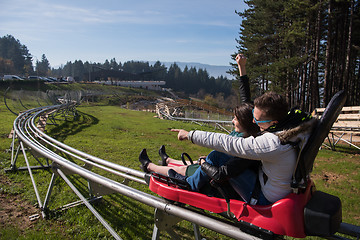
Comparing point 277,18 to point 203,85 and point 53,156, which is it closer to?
point 53,156

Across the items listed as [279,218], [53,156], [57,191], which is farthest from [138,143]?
[279,218]

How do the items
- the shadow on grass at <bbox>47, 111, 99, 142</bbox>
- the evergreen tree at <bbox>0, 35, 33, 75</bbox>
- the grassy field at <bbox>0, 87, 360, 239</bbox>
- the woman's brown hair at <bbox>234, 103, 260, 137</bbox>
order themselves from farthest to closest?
the evergreen tree at <bbox>0, 35, 33, 75</bbox>
the shadow on grass at <bbox>47, 111, 99, 142</bbox>
the grassy field at <bbox>0, 87, 360, 239</bbox>
the woman's brown hair at <bbox>234, 103, 260, 137</bbox>

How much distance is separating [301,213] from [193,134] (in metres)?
1.20

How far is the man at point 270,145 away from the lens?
215 cm

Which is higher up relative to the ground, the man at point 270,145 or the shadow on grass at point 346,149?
the man at point 270,145

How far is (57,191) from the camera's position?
18.8 ft

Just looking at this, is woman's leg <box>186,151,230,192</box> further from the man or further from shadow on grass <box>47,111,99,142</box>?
shadow on grass <box>47,111,99,142</box>

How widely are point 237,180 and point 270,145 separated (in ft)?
1.84

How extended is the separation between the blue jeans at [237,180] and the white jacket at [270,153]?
13 centimetres

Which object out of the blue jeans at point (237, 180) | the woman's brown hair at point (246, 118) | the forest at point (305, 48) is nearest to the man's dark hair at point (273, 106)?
the woman's brown hair at point (246, 118)

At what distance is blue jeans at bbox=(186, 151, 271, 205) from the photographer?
2.42 metres

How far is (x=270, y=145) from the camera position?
2.14 meters

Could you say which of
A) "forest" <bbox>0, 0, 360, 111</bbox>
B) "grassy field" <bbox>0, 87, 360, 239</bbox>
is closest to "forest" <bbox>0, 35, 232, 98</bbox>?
"forest" <bbox>0, 0, 360, 111</bbox>

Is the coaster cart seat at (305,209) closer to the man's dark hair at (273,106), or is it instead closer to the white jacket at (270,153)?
the white jacket at (270,153)
